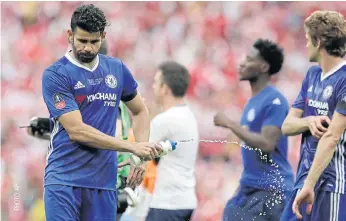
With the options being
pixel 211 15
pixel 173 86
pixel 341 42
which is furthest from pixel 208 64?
pixel 341 42

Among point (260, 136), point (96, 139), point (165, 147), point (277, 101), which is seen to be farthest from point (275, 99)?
point (96, 139)

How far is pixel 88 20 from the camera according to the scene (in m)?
5.75

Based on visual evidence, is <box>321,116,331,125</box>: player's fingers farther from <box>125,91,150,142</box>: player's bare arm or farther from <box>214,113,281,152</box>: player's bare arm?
<box>214,113,281,152</box>: player's bare arm

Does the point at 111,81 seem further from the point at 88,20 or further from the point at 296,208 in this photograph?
the point at 296,208

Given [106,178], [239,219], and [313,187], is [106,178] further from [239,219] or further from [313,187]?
[239,219]

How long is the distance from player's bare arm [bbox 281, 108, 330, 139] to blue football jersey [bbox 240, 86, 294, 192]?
131 cm

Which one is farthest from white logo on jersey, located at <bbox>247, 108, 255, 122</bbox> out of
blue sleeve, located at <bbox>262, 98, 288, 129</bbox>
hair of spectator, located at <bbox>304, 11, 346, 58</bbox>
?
hair of spectator, located at <bbox>304, 11, 346, 58</bbox>

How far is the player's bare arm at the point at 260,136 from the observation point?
759cm

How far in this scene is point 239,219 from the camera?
25.1 ft

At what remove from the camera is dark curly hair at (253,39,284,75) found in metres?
8.26

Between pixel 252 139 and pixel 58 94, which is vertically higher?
pixel 58 94

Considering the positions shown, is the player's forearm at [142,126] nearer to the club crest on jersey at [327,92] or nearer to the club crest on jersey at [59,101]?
the club crest on jersey at [59,101]

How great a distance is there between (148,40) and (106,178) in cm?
748

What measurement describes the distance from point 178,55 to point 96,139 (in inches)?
288
